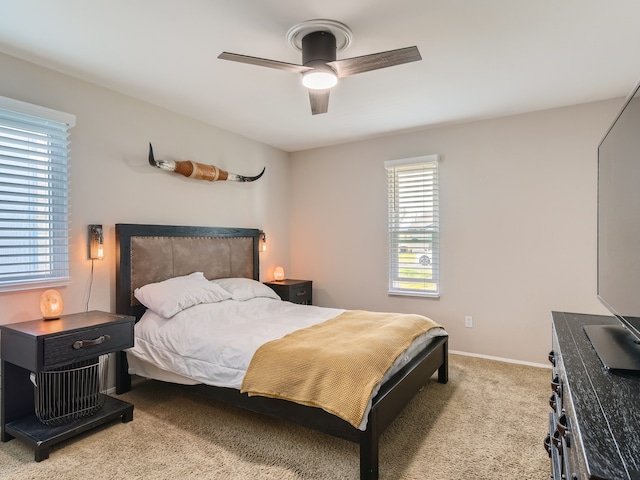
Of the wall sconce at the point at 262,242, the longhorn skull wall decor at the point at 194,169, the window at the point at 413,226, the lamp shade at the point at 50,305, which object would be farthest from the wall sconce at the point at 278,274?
the lamp shade at the point at 50,305

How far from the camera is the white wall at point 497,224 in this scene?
3.46m

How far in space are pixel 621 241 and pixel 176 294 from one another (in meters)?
2.93

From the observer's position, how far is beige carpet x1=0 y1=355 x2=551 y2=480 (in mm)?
2027

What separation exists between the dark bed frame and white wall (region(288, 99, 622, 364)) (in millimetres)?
1010

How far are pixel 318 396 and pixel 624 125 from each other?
1.87m

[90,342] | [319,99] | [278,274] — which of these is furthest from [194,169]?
[90,342]

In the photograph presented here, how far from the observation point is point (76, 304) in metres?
2.87

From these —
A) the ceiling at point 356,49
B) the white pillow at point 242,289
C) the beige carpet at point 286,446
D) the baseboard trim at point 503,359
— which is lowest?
the beige carpet at point 286,446

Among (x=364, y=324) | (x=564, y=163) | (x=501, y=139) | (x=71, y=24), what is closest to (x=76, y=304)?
(x=71, y=24)

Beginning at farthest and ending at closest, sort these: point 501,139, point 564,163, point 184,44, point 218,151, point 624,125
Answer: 1. point 218,151
2. point 501,139
3. point 564,163
4. point 184,44
5. point 624,125

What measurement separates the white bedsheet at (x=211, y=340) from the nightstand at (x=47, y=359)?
285 mm

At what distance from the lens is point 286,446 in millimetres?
2277

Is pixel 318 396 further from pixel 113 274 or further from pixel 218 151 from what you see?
pixel 218 151

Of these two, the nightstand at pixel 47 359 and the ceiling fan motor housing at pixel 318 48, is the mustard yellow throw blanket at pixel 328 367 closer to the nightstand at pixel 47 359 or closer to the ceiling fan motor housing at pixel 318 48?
the nightstand at pixel 47 359
